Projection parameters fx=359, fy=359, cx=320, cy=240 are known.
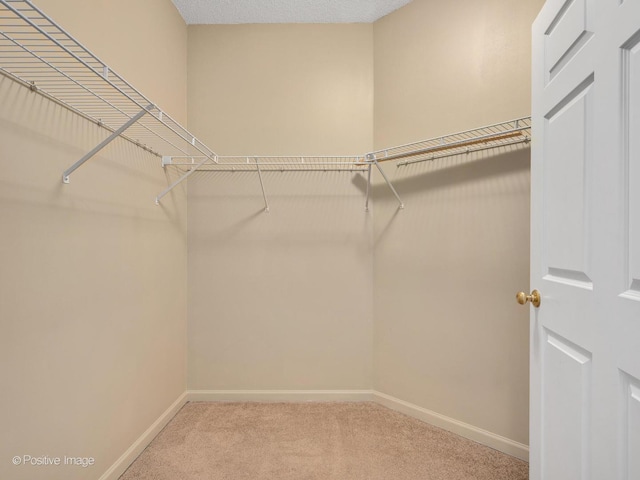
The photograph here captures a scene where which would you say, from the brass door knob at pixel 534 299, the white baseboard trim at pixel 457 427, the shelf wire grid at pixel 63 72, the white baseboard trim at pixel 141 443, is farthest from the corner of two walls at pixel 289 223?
the brass door knob at pixel 534 299

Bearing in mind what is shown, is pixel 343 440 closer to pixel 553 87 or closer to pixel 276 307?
pixel 276 307

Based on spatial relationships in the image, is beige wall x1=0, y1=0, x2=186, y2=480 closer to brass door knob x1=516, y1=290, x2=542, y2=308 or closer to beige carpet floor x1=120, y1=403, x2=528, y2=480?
beige carpet floor x1=120, y1=403, x2=528, y2=480

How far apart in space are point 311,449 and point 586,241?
1.58 metres

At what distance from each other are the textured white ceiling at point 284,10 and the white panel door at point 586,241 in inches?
52.7

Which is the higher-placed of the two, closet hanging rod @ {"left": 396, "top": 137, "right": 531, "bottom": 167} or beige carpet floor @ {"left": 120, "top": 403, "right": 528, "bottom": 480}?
closet hanging rod @ {"left": 396, "top": 137, "right": 531, "bottom": 167}

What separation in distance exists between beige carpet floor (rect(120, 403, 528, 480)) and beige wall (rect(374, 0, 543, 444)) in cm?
18

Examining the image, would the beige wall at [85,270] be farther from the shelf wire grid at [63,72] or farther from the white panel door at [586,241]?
the white panel door at [586,241]

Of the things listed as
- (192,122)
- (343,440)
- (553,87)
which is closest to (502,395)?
(343,440)

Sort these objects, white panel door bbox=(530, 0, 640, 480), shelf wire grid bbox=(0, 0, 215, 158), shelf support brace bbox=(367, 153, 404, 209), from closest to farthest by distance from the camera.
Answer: white panel door bbox=(530, 0, 640, 480) < shelf wire grid bbox=(0, 0, 215, 158) < shelf support brace bbox=(367, 153, 404, 209)

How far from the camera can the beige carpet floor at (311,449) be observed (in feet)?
5.41

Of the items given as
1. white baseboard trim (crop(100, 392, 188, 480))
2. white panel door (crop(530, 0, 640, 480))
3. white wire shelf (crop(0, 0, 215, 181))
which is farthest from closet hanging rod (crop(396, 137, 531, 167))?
white baseboard trim (crop(100, 392, 188, 480))

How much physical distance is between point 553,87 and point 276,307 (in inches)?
74.5

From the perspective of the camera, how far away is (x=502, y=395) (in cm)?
182

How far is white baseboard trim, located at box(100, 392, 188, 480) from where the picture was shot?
1571mm
